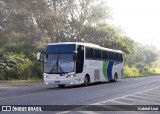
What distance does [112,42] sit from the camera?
5953 centimetres

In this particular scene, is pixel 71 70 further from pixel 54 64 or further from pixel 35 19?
pixel 35 19

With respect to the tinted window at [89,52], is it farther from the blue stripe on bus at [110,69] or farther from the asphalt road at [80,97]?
the asphalt road at [80,97]

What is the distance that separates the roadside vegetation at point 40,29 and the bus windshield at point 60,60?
1307cm

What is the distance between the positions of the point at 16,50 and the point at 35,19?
9.11 metres

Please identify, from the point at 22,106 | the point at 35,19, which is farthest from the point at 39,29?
the point at 22,106

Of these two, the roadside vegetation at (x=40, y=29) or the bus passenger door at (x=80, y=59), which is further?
the roadside vegetation at (x=40, y=29)

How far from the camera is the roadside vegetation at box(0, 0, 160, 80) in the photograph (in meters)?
39.8

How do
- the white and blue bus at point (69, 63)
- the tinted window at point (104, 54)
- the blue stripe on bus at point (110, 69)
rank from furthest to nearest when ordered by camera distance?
the blue stripe on bus at point (110, 69) → the tinted window at point (104, 54) → the white and blue bus at point (69, 63)

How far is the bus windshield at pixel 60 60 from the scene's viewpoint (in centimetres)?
2477

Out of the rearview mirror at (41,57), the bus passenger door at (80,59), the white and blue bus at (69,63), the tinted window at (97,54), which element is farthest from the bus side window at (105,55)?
the rearview mirror at (41,57)

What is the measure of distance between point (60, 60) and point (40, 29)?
1075 inches

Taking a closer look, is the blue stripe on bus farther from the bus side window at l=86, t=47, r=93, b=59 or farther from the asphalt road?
the asphalt road

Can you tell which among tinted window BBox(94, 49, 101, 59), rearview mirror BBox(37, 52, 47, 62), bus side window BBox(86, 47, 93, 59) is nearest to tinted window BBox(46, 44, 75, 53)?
rearview mirror BBox(37, 52, 47, 62)

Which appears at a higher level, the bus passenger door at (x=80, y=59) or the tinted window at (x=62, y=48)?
the tinted window at (x=62, y=48)
